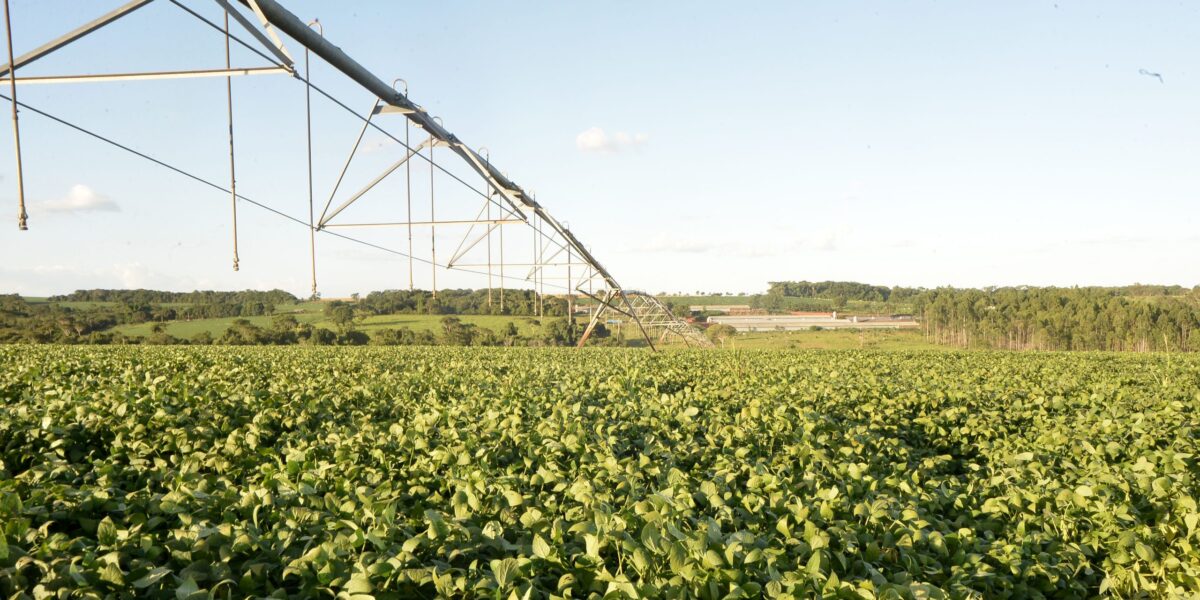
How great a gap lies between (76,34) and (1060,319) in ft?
339

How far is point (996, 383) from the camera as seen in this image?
12.5 meters

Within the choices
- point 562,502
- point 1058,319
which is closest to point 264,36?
point 562,502

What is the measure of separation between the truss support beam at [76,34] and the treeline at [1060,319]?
3524 inches

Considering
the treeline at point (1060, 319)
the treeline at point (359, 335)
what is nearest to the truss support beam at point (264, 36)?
the treeline at point (359, 335)

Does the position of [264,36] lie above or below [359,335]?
above

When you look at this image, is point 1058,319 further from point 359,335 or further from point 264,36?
point 264,36

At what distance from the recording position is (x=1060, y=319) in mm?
86000

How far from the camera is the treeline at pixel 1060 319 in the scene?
79.0m

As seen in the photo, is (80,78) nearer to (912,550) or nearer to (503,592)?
(503,592)

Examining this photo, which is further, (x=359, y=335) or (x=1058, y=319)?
(x=1058, y=319)

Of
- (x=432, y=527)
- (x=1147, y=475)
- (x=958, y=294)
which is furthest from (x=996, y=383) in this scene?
(x=958, y=294)

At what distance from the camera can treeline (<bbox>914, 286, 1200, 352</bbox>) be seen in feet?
259

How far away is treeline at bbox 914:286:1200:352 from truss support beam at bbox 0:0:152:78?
89.5 metres

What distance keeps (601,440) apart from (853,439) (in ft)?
7.90
